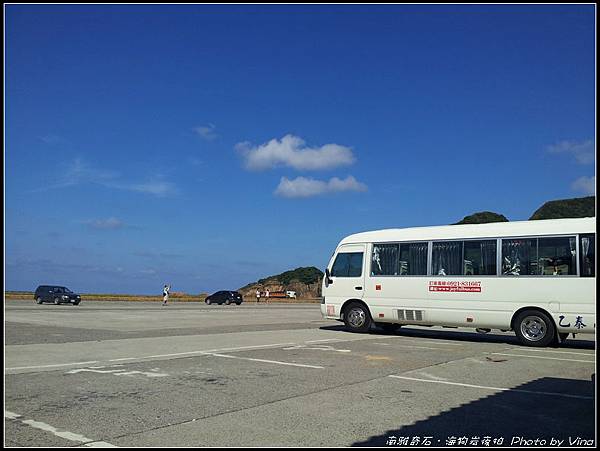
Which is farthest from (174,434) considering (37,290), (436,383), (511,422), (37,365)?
(37,290)

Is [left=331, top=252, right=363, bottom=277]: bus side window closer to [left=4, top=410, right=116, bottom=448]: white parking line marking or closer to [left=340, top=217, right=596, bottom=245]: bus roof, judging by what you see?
[left=340, top=217, right=596, bottom=245]: bus roof

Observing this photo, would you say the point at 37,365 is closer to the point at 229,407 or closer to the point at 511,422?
the point at 229,407

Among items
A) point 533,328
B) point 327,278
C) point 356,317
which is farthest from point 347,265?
point 533,328

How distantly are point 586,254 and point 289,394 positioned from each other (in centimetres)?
947

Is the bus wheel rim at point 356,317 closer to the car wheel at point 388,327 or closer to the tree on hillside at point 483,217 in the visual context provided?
the car wheel at point 388,327

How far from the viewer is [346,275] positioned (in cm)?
1847

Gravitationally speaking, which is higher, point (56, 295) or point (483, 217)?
point (483, 217)

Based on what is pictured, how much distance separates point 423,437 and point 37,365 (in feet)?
23.0

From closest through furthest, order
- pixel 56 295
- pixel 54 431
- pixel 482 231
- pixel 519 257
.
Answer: pixel 54 431, pixel 519 257, pixel 482 231, pixel 56 295

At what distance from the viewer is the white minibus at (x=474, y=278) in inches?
558

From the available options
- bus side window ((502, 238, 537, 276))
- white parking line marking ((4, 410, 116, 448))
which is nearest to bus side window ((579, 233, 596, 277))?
bus side window ((502, 238, 537, 276))

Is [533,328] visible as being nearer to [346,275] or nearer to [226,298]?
[346,275]

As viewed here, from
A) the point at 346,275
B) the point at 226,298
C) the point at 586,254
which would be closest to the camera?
the point at 586,254

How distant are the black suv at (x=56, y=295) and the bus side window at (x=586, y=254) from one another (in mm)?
36402
